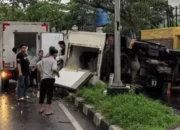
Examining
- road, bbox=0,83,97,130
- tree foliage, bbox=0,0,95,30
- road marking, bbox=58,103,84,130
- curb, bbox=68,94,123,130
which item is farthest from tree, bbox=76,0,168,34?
road marking, bbox=58,103,84,130

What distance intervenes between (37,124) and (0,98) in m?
5.08

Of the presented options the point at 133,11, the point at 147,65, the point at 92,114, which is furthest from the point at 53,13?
the point at 92,114

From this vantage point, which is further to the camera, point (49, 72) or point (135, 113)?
point (49, 72)

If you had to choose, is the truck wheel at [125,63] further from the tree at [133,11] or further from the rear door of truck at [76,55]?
the tree at [133,11]

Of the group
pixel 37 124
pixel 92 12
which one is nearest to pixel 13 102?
pixel 37 124

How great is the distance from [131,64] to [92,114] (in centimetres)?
540

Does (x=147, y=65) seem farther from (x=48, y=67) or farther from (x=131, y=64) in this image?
(x=48, y=67)

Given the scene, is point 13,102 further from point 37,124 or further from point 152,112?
point 152,112

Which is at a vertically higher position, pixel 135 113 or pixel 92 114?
pixel 135 113

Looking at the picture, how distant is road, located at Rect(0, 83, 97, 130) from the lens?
865cm

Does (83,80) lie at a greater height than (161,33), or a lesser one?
lesser

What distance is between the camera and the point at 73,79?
13.6 m

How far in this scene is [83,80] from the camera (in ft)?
43.5

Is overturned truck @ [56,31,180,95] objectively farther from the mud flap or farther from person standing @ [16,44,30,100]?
person standing @ [16,44,30,100]
